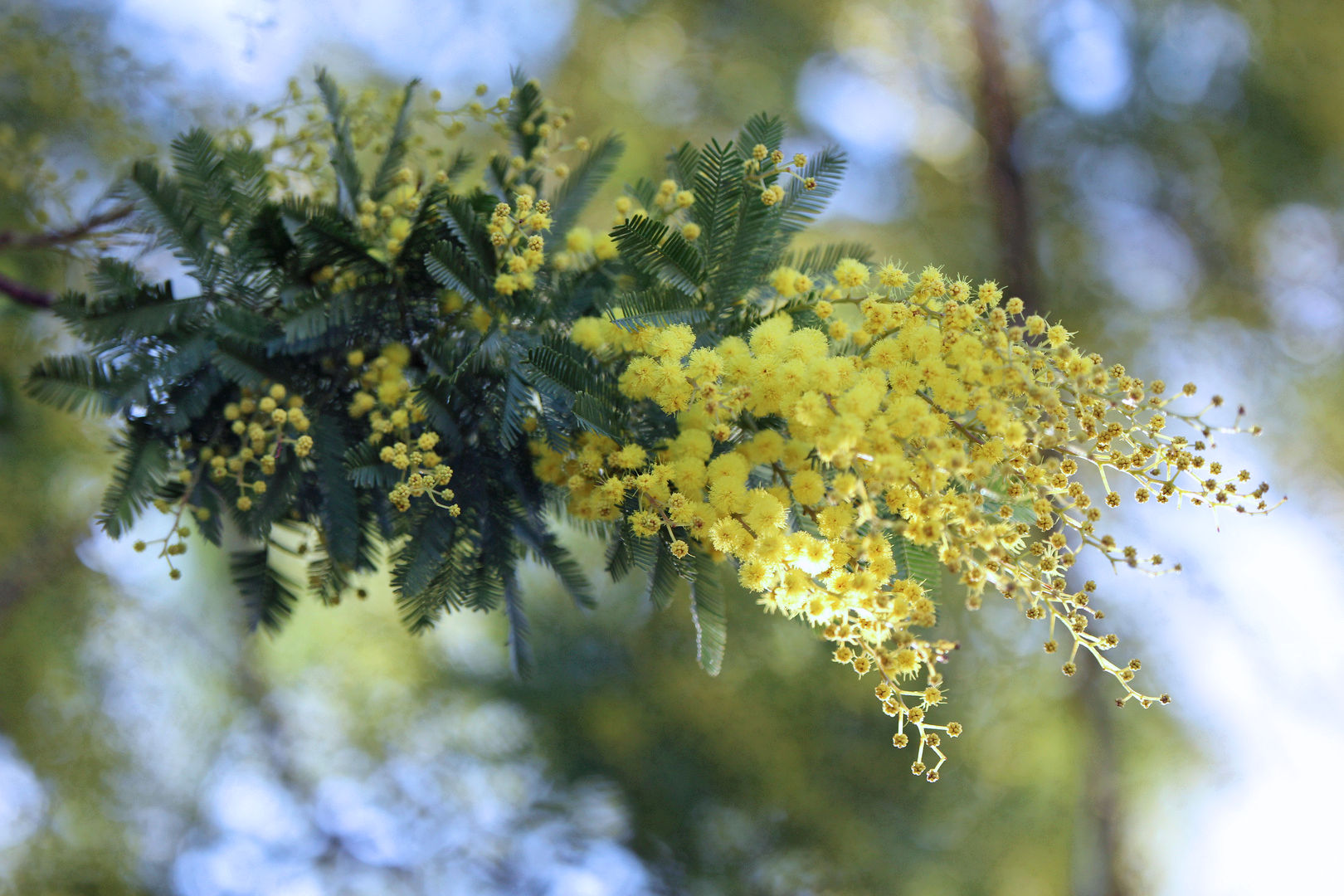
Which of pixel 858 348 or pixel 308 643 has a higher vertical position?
pixel 308 643

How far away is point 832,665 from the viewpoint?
12.4 feet

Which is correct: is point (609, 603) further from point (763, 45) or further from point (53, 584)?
point (763, 45)

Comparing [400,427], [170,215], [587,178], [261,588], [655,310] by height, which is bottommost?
[261,588]

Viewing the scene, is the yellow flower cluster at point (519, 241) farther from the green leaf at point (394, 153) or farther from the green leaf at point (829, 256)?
the green leaf at point (829, 256)

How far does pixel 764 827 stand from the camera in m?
3.69

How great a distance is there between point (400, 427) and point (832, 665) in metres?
2.92

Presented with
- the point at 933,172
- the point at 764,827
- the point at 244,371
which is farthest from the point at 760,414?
the point at 933,172

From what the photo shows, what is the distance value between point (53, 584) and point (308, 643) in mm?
1186

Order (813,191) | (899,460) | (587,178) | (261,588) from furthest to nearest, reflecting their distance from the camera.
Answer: (587,178) < (261,588) < (813,191) < (899,460)

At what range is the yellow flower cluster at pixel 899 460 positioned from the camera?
1017mm

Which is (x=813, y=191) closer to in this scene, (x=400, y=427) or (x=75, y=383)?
(x=400, y=427)

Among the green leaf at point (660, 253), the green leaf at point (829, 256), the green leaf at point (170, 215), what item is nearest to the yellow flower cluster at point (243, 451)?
the green leaf at point (170, 215)

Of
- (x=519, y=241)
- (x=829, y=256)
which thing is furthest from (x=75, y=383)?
(x=829, y=256)

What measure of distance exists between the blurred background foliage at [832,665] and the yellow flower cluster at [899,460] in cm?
271
